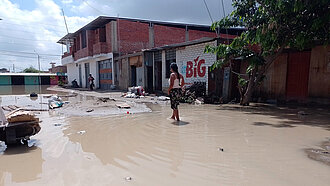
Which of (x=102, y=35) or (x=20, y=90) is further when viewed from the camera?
(x=20, y=90)

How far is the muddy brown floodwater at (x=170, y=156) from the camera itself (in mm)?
2459

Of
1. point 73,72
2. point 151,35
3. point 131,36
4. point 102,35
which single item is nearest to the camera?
point 131,36

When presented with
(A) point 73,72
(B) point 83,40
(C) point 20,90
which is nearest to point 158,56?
(B) point 83,40

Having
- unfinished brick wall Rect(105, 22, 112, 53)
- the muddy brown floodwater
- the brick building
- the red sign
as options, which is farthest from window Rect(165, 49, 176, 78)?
the muddy brown floodwater

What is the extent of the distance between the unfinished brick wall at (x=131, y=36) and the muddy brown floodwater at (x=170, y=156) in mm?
15779

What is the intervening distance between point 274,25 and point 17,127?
7887 millimetres

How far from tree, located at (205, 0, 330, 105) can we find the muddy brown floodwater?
3.10m

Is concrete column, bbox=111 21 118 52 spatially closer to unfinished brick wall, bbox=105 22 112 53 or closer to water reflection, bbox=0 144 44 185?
unfinished brick wall, bbox=105 22 112 53

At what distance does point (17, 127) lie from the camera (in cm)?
360

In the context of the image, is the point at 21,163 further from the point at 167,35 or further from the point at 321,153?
the point at 167,35

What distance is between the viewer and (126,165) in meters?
2.86

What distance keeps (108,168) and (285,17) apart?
6946 millimetres

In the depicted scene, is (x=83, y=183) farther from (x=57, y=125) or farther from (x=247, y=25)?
(x=247, y=25)

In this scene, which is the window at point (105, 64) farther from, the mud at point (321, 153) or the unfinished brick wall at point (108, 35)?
the mud at point (321, 153)
